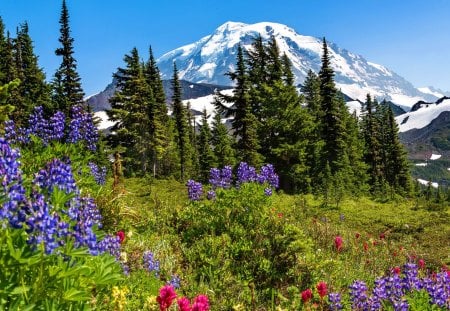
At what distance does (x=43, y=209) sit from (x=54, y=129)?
480 cm

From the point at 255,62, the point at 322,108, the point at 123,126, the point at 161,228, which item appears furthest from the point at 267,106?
the point at 161,228

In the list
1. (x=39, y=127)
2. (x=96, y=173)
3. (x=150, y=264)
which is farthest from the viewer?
(x=96, y=173)

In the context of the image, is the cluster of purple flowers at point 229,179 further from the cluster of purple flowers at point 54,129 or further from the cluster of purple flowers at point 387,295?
the cluster of purple flowers at point 387,295

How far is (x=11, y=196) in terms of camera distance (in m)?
3.16

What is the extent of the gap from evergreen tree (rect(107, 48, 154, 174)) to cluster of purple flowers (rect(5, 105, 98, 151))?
127 feet

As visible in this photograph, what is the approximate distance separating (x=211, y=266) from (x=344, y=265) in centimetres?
339

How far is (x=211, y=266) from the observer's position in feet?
26.5

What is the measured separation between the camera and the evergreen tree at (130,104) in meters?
47.1

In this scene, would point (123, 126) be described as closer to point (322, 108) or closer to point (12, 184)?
point (322, 108)

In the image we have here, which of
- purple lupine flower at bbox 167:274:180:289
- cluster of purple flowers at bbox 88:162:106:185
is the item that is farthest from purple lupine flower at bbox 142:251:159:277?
cluster of purple flowers at bbox 88:162:106:185

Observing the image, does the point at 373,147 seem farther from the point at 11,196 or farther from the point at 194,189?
the point at 11,196

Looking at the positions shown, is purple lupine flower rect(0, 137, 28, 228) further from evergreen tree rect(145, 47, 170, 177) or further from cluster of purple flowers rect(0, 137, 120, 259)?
evergreen tree rect(145, 47, 170, 177)

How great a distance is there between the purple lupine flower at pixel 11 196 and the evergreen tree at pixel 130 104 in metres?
43.9

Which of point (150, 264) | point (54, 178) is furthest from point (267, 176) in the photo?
point (54, 178)
